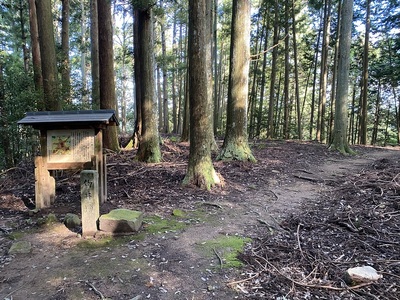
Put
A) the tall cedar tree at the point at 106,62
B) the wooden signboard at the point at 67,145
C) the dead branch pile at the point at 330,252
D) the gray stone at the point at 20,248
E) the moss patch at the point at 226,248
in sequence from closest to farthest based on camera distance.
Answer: the dead branch pile at the point at 330,252
the moss patch at the point at 226,248
the gray stone at the point at 20,248
the wooden signboard at the point at 67,145
the tall cedar tree at the point at 106,62

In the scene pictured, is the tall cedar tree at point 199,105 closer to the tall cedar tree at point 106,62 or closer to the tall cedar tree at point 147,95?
the tall cedar tree at point 147,95

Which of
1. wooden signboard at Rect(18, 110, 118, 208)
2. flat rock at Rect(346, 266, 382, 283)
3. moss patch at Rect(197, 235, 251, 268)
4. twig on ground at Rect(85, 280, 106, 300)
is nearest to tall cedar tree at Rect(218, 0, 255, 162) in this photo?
wooden signboard at Rect(18, 110, 118, 208)

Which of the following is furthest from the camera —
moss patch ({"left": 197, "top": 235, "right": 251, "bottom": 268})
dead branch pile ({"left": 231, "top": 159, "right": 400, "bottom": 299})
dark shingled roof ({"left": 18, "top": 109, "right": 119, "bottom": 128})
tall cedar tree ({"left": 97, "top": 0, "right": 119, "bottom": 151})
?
tall cedar tree ({"left": 97, "top": 0, "right": 119, "bottom": 151})

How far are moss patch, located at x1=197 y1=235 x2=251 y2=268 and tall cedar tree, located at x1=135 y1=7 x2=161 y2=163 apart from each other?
4.50 meters

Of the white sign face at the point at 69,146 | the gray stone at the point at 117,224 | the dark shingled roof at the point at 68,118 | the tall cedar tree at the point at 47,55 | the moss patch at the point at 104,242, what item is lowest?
the moss patch at the point at 104,242

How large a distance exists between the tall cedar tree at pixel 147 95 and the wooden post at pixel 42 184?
10.5 ft

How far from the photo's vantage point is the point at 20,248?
345cm

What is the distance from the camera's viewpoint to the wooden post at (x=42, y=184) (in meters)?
4.79

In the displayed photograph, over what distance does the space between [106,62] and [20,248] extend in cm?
679

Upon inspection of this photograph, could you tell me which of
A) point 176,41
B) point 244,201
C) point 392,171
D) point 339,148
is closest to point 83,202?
point 244,201

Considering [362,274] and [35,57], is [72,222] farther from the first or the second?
[35,57]

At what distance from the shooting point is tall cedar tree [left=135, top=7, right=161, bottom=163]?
7949 mm

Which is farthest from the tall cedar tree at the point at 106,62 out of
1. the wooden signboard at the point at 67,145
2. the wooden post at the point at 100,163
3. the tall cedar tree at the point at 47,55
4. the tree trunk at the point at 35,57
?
the wooden signboard at the point at 67,145

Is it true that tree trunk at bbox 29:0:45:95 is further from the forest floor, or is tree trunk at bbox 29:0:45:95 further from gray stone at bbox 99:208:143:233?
gray stone at bbox 99:208:143:233
